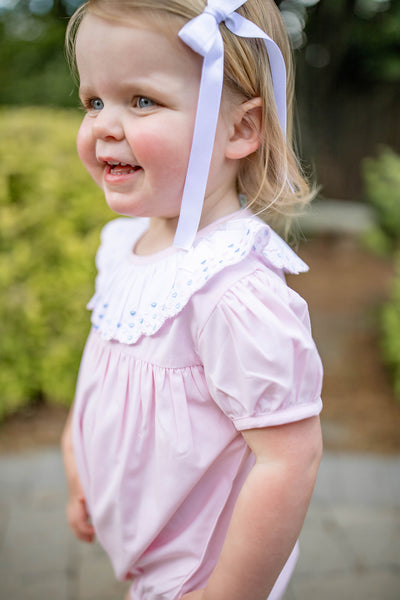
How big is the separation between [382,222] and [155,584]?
156 inches

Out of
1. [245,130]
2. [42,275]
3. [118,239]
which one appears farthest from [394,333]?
[245,130]

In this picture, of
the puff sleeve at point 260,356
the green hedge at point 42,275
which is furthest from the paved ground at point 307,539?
the puff sleeve at point 260,356

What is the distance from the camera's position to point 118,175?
112 centimetres

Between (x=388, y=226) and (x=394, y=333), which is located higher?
(x=388, y=226)

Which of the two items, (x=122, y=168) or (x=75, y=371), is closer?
(x=122, y=168)

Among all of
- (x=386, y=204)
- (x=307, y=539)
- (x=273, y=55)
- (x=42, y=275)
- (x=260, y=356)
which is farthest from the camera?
(x=386, y=204)

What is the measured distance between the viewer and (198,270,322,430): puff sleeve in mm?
984

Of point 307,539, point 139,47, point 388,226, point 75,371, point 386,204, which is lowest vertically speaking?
point 307,539

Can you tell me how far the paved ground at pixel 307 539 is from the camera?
7.72 ft

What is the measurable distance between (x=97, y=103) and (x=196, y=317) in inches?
18.9

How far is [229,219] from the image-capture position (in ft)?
3.84

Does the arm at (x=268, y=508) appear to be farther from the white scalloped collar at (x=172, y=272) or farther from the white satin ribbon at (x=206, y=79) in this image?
the white satin ribbon at (x=206, y=79)

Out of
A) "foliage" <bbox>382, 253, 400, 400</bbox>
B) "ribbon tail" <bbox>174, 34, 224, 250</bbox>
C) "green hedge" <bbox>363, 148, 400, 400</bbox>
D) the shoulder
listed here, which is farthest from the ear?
"green hedge" <bbox>363, 148, 400, 400</bbox>

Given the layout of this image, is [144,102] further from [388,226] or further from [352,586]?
[388,226]
